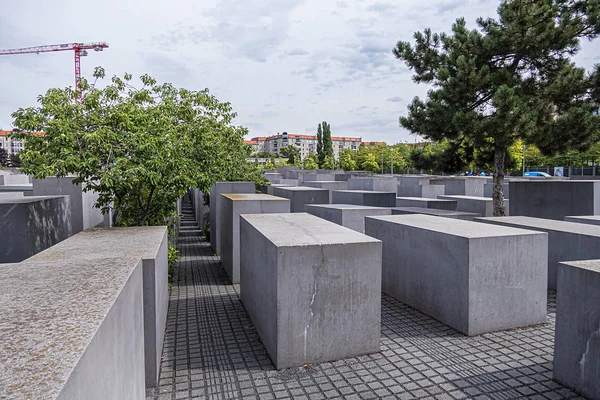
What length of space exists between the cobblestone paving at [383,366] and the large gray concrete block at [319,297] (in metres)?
0.22

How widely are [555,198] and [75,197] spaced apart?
12418 mm

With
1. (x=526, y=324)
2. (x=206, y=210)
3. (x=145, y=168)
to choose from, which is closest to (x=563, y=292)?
(x=526, y=324)

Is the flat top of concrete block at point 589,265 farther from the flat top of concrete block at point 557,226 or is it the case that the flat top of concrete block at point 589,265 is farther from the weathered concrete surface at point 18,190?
the weathered concrete surface at point 18,190

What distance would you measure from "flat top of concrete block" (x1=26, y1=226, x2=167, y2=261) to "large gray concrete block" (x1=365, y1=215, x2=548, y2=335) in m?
4.06

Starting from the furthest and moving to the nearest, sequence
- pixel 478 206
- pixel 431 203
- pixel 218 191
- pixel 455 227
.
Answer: pixel 478 206
pixel 431 203
pixel 218 191
pixel 455 227

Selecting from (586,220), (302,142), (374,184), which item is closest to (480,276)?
(586,220)

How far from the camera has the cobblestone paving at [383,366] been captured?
14.9 ft

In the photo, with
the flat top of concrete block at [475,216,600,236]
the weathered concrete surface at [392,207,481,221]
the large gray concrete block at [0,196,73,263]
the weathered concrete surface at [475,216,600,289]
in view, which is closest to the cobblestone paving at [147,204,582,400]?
the weathered concrete surface at [475,216,600,289]

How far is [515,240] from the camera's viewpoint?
20.4 ft

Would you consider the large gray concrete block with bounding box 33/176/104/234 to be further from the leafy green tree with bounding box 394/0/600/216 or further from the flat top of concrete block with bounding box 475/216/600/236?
the leafy green tree with bounding box 394/0/600/216

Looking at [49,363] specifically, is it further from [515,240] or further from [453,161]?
[453,161]

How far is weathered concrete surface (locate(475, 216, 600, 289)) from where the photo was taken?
7277 millimetres

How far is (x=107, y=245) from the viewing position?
503cm

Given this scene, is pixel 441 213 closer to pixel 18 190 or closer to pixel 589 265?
pixel 589 265
